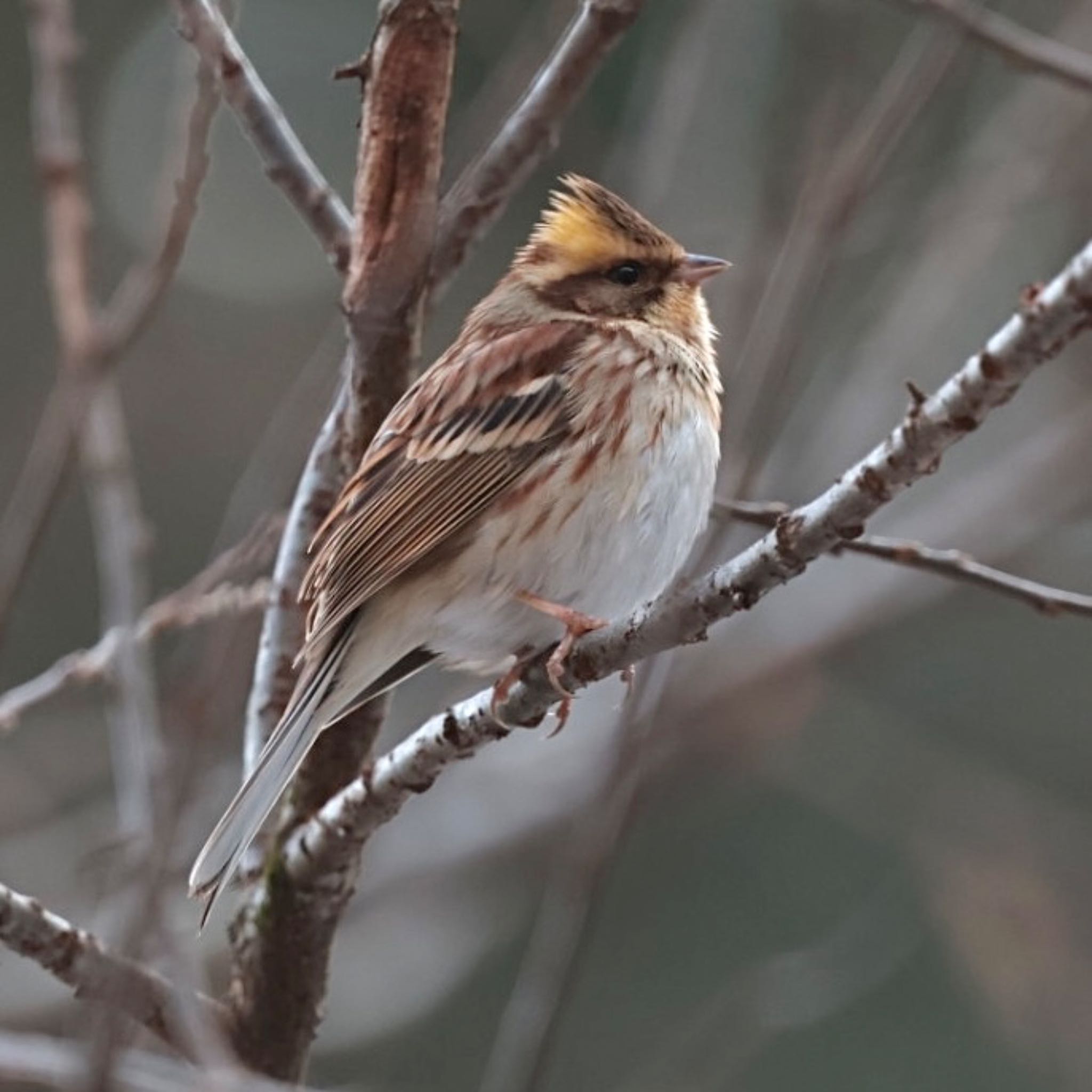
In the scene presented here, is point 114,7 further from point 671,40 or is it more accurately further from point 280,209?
point 671,40

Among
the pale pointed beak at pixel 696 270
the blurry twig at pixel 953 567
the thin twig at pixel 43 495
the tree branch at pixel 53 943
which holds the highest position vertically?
the pale pointed beak at pixel 696 270

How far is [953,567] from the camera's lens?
3.05 m

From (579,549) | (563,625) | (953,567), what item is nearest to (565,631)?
(563,625)

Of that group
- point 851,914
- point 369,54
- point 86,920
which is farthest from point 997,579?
point 851,914

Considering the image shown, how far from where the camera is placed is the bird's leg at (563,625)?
10.4 feet


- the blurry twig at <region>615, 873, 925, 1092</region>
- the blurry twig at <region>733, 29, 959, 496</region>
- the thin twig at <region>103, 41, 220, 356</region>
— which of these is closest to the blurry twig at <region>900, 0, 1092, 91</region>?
the blurry twig at <region>733, 29, 959, 496</region>

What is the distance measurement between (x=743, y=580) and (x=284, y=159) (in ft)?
4.72

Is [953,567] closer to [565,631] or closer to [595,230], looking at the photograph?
[565,631]

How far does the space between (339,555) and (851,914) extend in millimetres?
4559

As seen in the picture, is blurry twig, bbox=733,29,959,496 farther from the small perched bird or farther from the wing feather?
the wing feather

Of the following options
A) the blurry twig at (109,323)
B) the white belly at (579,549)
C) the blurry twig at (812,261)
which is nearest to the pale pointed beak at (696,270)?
the white belly at (579,549)

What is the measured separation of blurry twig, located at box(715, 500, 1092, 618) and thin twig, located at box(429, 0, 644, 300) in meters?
0.90

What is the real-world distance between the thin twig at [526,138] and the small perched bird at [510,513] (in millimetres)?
298

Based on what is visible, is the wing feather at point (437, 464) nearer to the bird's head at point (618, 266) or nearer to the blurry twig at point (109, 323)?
the bird's head at point (618, 266)
